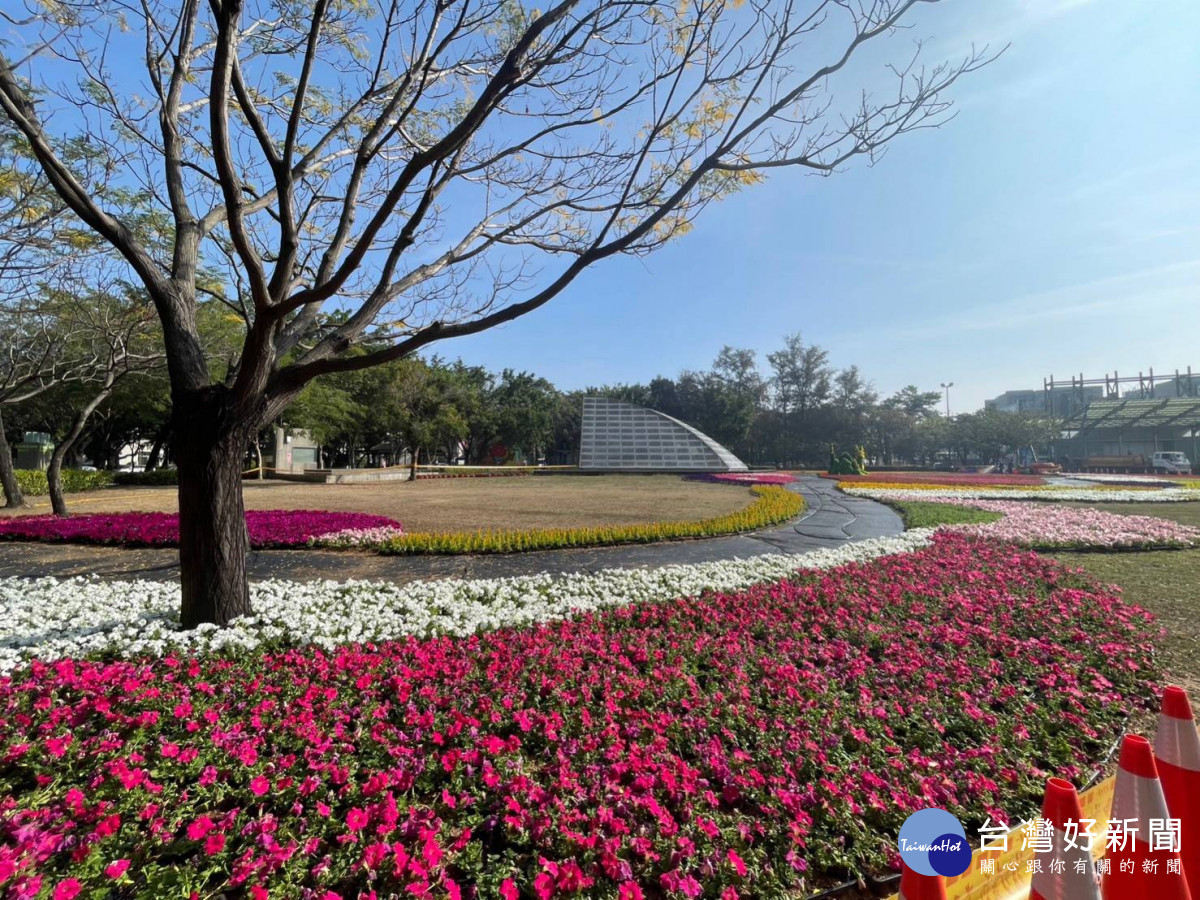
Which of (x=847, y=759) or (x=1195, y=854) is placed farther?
(x=847, y=759)

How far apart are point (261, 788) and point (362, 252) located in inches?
109

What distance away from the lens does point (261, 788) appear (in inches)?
82.0

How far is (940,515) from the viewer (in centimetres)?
1159

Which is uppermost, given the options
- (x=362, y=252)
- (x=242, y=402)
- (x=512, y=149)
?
(x=512, y=149)

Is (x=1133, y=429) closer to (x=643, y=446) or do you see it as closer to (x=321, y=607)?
(x=643, y=446)

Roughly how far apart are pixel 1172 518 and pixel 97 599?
18.3 metres

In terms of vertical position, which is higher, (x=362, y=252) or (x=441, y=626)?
(x=362, y=252)

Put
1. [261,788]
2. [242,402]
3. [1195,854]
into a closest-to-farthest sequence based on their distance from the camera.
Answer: [1195,854]
[261,788]
[242,402]

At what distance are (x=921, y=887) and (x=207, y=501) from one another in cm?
452

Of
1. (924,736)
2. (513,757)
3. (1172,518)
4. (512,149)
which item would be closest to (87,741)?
(513,757)

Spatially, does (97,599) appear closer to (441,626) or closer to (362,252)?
(441,626)

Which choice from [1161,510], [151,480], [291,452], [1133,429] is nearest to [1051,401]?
[1133,429]

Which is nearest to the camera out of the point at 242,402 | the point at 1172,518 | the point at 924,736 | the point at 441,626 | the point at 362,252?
the point at 924,736

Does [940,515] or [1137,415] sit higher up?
[1137,415]
